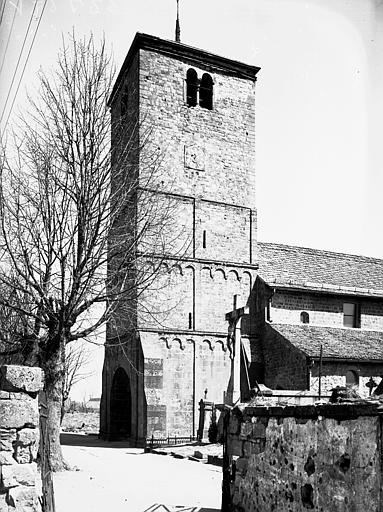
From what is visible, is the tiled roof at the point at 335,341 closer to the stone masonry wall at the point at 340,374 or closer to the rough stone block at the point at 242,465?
the stone masonry wall at the point at 340,374

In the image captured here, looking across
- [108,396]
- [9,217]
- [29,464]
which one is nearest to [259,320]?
[108,396]

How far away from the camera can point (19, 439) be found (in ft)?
22.4

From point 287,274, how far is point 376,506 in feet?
71.5

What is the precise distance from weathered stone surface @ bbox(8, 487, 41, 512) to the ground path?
7.20 feet

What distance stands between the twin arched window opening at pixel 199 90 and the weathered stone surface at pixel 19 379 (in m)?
21.9

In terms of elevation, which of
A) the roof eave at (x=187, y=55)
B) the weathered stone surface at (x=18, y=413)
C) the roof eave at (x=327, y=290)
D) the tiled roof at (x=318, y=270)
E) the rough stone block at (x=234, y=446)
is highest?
the roof eave at (x=187, y=55)

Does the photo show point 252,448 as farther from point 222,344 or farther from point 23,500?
point 222,344

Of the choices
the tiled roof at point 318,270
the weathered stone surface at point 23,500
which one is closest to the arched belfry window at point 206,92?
the tiled roof at point 318,270

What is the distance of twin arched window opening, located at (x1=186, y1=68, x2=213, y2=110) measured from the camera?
1069 inches

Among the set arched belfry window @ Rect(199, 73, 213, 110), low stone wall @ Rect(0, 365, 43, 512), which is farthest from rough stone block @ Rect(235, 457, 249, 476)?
arched belfry window @ Rect(199, 73, 213, 110)

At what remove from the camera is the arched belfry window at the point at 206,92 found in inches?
1085

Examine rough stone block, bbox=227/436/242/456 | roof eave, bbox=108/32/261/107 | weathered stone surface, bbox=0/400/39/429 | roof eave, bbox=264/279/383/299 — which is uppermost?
roof eave, bbox=108/32/261/107

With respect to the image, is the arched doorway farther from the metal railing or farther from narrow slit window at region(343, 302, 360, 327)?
narrow slit window at region(343, 302, 360, 327)

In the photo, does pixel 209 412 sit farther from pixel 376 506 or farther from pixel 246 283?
pixel 376 506
